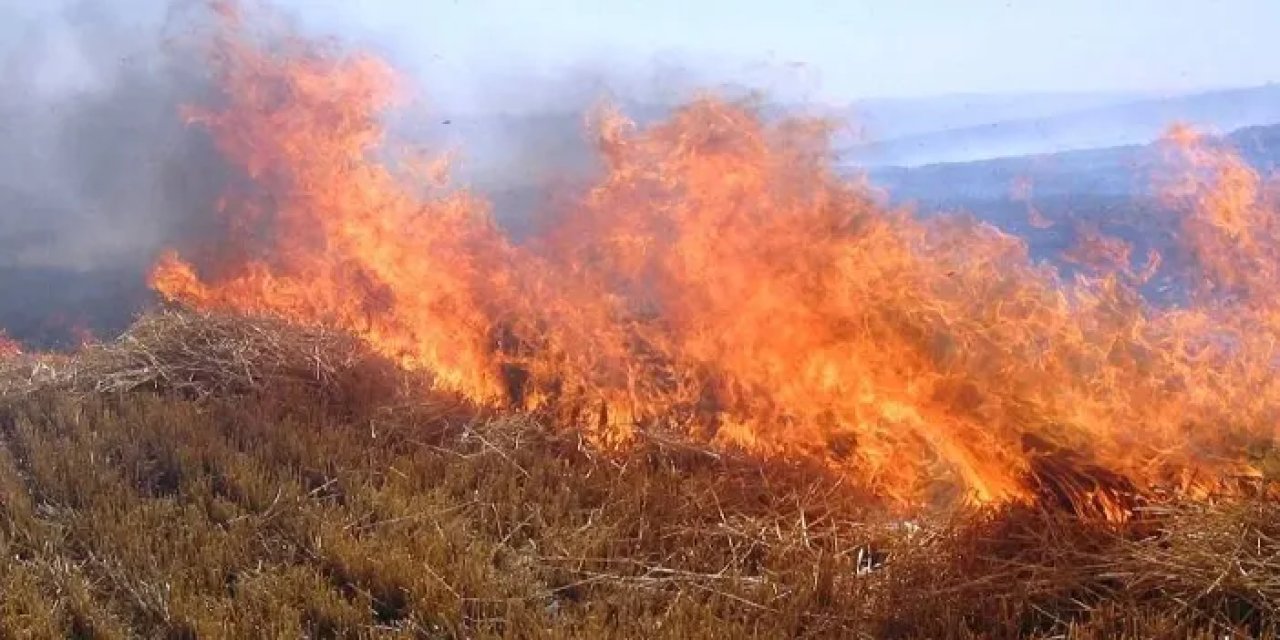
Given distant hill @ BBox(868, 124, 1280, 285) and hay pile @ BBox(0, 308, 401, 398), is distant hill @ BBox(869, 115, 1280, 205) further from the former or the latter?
hay pile @ BBox(0, 308, 401, 398)

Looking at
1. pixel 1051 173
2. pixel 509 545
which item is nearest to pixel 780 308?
pixel 509 545

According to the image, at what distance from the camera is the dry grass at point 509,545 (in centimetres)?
327

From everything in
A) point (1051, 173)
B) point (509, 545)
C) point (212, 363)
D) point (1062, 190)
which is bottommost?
point (1062, 190)

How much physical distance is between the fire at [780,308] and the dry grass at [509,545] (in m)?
0.63

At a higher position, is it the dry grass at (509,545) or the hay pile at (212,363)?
the hay pile at (212,363)

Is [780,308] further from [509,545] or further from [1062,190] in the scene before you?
[1062,190]

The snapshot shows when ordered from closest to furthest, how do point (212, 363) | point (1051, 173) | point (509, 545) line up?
point (509, 545)
point (212, 363)
point (1051, 173)

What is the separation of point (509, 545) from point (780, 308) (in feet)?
8.12

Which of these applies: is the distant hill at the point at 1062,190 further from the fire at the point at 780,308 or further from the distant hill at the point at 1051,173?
the fire at the point at 780,308

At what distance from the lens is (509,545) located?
4.05m

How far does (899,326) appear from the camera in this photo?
17.4ft

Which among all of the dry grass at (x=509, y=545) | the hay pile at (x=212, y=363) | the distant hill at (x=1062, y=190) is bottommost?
the distant hill at (x=1062, y=190)

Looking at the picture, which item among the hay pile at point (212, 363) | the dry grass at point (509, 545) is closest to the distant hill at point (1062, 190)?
the hay pile at point (212, 363)

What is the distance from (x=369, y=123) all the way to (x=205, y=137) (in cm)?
778
